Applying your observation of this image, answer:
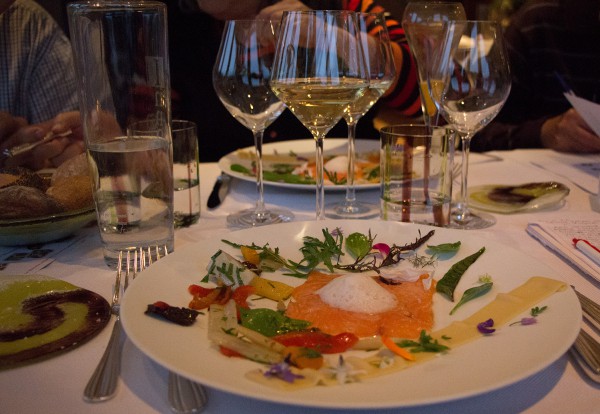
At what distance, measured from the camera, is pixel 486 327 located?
2.38 ft

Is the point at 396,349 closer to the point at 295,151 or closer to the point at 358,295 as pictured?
the point at 358,295

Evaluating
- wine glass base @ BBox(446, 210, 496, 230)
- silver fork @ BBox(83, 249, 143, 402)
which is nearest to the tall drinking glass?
silver fork @ BBox(83, 249, 143, 402)

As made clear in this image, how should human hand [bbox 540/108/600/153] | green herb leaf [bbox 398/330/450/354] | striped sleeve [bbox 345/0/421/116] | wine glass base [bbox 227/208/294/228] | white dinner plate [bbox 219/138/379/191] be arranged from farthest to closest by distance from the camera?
1. striped sleeve [bbox 345/0/421/116]
2. human hand [bbox 540/108/600/153]
3. white dinner plate [bbox 219/138/379/191]
4. wine glass base [bbox 227/208/294/228]
5. green herb leaf [bbox 398/330/450/354]

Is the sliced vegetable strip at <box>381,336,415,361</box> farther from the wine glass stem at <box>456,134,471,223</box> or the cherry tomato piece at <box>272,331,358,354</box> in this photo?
the wine glass stem at <box>456,134,471,223</box>

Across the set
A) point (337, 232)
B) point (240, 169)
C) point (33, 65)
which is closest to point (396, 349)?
point (337, 232)

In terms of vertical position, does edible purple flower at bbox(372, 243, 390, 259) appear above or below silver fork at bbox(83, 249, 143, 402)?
above

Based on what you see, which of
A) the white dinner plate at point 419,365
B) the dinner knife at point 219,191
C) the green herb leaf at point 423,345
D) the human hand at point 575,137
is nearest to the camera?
the white dinner plate at point 419,365

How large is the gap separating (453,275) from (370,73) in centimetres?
46

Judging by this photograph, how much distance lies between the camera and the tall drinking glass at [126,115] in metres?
0.99

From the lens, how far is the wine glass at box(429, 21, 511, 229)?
1.21 meters

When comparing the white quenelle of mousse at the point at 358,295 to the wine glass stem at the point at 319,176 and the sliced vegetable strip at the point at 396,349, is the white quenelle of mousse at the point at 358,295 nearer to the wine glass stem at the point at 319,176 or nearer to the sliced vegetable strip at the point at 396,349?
the sliced vegetable strip at the point at 396,349

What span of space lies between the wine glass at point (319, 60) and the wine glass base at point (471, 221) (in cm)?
40

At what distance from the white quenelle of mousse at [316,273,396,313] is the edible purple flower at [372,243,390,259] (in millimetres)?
198

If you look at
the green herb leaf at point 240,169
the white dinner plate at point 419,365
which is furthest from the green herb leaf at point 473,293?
the green herb leaf at point 240,169
